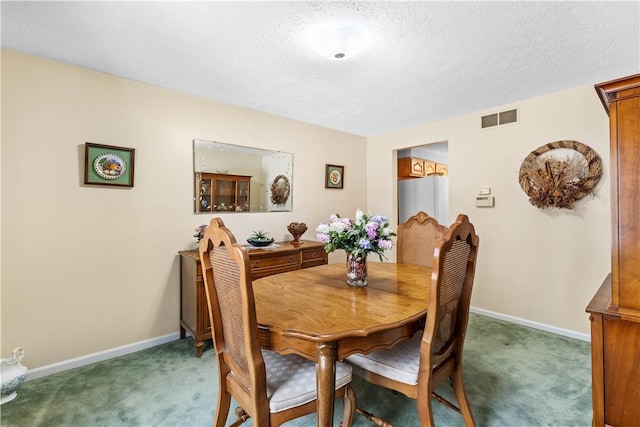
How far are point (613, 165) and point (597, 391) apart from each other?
0.92 meters

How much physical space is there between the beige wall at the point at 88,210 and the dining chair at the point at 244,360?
1.59 metres

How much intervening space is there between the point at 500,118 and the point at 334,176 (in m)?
1.98

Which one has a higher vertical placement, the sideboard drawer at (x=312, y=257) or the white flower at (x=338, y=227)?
the white flower at (x=338, y=227)

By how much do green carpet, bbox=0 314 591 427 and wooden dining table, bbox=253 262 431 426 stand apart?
0.71m

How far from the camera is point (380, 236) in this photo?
176 centimetres

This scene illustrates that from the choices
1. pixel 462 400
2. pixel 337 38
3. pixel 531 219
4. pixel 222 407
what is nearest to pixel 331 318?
pixel 222 407

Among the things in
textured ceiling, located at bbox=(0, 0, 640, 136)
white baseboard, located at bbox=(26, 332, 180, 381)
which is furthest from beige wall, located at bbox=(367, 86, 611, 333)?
white baseboard, located at bbox=(26, 332, 180, 381)

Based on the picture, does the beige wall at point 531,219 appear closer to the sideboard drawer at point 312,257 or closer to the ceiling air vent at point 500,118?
the ceiling air vent at point 500,118

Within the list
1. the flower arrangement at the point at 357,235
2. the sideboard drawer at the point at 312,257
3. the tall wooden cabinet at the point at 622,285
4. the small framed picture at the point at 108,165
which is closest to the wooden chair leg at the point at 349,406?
the flower arrangement at the point at 357,235

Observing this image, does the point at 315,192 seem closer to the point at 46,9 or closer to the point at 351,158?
the point at 351,158

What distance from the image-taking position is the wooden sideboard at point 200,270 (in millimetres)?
2453

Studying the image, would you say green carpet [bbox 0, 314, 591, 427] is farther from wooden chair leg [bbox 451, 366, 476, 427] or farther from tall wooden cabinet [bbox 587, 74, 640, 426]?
tall wooden cabinet [bbox 587, 74, 640, 426]

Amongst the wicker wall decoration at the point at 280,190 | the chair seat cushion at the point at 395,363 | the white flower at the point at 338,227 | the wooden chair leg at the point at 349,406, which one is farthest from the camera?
the wicker wall decoration at the point at 280,190

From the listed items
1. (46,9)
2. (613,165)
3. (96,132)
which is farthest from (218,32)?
(613,165)
